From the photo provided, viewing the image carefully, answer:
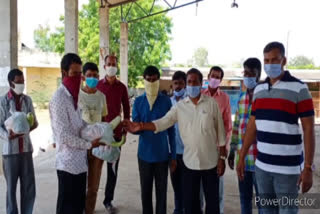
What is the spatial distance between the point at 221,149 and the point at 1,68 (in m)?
4.51

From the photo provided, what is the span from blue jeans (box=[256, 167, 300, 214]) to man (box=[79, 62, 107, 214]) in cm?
186

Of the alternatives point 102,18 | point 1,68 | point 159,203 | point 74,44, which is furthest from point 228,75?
point 159,203

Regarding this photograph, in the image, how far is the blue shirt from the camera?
10.9 feet

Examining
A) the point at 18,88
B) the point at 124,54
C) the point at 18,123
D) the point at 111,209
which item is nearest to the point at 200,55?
the point at 124,54

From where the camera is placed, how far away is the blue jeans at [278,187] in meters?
2.47

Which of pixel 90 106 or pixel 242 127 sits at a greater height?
pixel 90 106

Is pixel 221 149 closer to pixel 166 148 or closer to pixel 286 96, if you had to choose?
pixel 166 148

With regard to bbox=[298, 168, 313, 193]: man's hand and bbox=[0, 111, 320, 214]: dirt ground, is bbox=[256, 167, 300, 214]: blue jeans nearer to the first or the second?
bbox=[298, 168, 313, 193]: man's hand

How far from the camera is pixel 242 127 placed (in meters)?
3.45

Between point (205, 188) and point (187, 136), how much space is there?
0.53 meters

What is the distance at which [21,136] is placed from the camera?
11.4ft

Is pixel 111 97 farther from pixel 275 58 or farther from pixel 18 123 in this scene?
pixel 275 58

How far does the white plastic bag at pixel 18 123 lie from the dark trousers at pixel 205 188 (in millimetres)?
1668

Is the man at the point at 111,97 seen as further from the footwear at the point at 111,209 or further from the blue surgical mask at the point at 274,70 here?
the blue surgical mask at the point at 274,70
